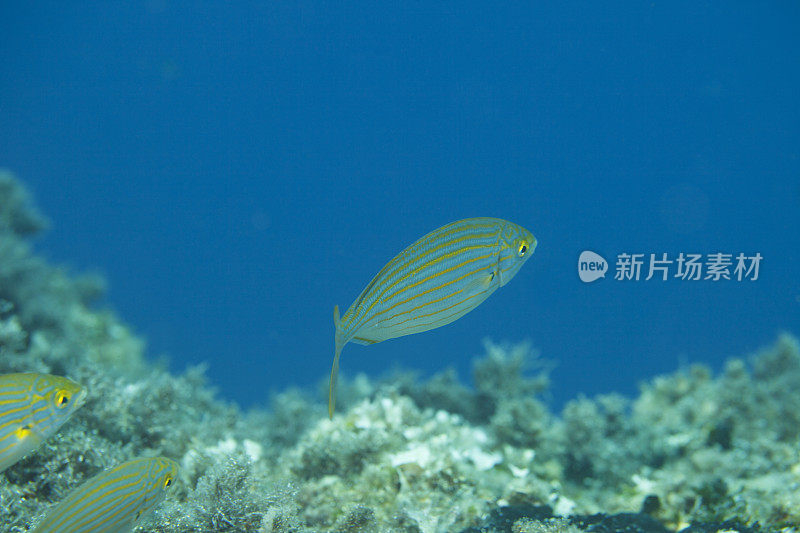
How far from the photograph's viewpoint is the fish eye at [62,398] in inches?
93.3

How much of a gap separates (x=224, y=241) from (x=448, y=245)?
2229 centimetres

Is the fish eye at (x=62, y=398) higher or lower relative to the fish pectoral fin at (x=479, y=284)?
lower

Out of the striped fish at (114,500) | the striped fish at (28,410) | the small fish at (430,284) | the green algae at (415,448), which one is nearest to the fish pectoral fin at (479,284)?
the small fish at (430,284)

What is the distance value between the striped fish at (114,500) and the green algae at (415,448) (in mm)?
578

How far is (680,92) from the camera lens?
1586 cm

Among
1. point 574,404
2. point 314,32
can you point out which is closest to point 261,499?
point 574,404

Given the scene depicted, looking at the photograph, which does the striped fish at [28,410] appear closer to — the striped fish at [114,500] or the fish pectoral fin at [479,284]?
the striped fish at [114,500]

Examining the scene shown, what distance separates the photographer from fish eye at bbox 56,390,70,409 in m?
2.37

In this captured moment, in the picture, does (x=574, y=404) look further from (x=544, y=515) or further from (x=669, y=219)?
(x=669, y=219)
